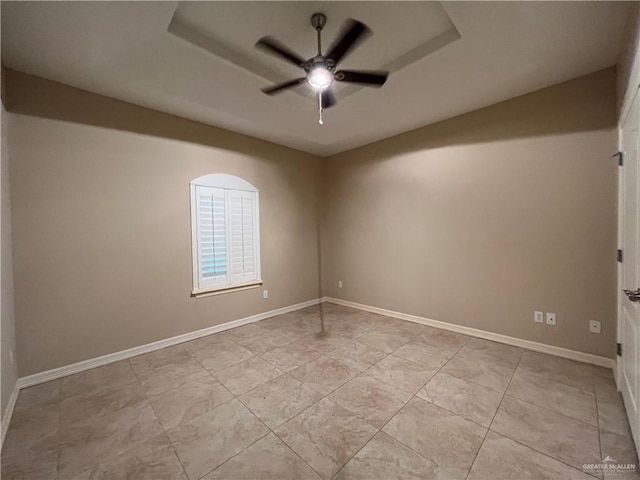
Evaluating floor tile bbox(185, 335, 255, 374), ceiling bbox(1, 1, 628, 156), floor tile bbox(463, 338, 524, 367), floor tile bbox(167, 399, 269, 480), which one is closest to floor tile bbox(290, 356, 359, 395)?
floor tile bbox(167, 399, 269, 480)

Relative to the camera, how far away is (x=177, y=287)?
313cm

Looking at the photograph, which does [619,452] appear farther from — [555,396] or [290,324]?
[290,324]

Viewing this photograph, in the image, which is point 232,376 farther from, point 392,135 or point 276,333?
point 392,135

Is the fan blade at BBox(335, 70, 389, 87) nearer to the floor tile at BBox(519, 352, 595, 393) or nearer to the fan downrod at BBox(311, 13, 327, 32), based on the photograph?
the fan downrod at BBox(311, 13, 327, 32)

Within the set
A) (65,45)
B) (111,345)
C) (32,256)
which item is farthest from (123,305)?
(65,45)

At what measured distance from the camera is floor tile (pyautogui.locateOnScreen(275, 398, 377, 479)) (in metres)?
1.49

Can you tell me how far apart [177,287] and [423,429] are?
113 inches

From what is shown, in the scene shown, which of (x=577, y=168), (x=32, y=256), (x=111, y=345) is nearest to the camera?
(x=32, y=256)

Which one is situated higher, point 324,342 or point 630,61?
point 630,61

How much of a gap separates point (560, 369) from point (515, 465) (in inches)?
57.8

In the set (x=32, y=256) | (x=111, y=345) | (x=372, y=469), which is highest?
(x=32, y=256)

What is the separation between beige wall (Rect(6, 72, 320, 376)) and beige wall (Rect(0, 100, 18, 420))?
0.08m

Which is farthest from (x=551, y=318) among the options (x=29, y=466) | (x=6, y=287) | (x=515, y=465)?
(x=6, y=287)

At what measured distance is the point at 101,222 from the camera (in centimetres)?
263
